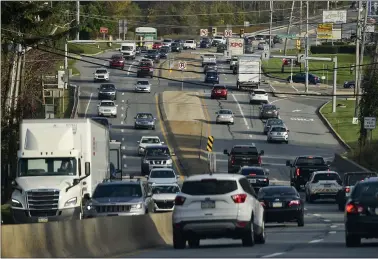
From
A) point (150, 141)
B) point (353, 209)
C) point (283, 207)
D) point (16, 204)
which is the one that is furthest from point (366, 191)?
point (150, 141)

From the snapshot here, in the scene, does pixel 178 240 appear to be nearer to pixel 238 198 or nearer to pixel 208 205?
pixel 208 205

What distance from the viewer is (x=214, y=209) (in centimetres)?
2497

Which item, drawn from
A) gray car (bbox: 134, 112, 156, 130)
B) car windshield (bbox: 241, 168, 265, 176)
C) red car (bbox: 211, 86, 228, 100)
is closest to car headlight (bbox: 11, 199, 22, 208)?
car windshield (bbox: 241, 168, 265, 176)

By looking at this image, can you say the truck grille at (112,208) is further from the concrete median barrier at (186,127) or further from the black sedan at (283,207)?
Answer: the concrete median barrier at (186,127)

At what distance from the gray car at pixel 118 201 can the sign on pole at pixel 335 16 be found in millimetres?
80097

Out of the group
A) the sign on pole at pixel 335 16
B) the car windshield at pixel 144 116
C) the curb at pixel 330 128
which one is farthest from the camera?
the sign on pole at pixel 335 16

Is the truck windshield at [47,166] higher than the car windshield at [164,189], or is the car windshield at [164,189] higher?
the truck windshield at [47,166]

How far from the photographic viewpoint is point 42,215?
35.7m

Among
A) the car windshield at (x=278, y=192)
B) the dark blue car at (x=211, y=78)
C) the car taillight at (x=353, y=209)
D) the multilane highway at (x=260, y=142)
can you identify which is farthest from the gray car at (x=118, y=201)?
the dark blue car at (x=211, y=78)

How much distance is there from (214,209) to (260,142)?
5780 cm

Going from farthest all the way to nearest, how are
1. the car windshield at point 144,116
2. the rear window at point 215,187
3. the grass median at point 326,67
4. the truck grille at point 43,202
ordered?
the grass median at point 326,67 → the car windshield at point 144,116 → the truck grille at point 43,202 → the rear window at point 215,187

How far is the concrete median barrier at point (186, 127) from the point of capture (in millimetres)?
72562

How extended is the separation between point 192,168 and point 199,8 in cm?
11893

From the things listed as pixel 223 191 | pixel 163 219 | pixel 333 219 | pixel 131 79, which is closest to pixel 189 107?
pixel 131 79
